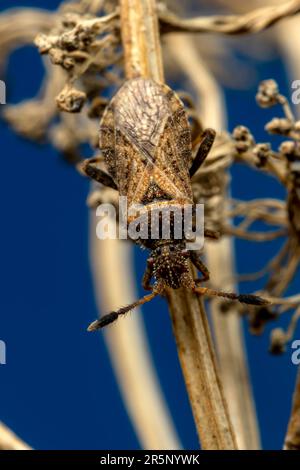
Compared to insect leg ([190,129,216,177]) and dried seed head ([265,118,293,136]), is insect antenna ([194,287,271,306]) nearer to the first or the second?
insect leg ([190,129,216,177])

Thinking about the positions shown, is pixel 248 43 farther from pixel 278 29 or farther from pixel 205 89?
pixel 205 89

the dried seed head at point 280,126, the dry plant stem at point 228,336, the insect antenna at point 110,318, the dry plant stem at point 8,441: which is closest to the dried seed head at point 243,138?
the dried seed head at point 280,126

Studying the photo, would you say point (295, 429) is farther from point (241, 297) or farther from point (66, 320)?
point (66, 320)

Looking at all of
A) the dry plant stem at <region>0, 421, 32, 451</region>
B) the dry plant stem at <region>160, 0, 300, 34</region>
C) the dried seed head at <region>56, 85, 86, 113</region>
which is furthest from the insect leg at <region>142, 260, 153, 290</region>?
the dry plant stem at <region>160, 0, 300, 34</region>

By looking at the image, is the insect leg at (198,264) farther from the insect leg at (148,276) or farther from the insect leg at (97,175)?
the insect leg at (97,175)

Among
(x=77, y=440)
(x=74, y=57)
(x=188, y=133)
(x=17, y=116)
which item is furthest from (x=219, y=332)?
(x=77, y=440)

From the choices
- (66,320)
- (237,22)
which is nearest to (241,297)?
(237,22)

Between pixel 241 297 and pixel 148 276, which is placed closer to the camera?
pixel 241 297
